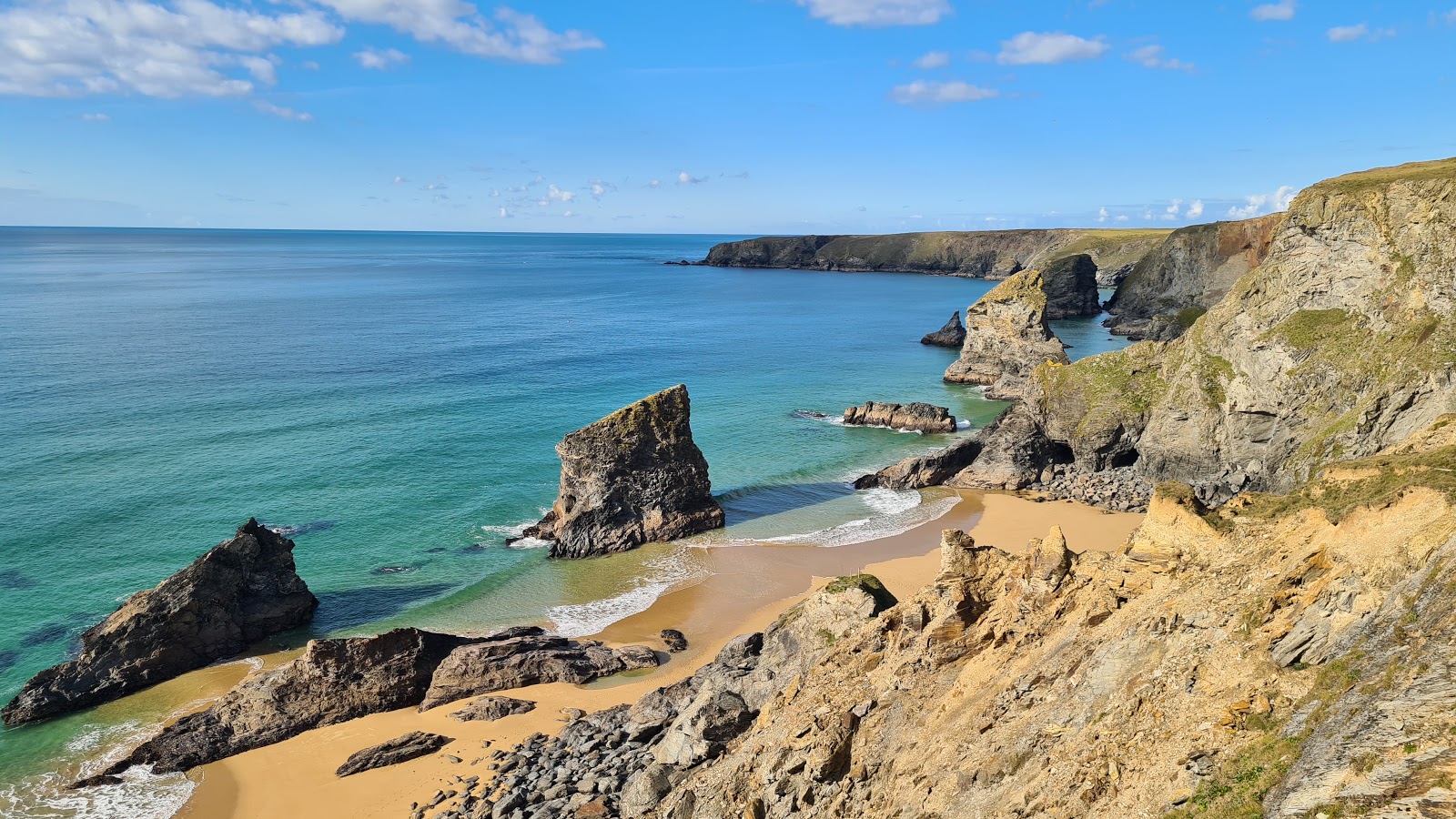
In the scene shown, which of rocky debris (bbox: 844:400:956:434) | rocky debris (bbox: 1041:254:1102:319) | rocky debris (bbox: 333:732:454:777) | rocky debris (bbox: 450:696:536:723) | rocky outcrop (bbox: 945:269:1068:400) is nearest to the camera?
rocky debris (bbox: 333:732:454:777)

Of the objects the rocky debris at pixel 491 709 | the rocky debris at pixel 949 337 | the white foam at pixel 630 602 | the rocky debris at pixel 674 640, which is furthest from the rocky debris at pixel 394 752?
the rocky debris at pixel 949 337

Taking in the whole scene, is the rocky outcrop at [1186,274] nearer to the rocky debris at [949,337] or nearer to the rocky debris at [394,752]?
the rocky debris at [949,337]

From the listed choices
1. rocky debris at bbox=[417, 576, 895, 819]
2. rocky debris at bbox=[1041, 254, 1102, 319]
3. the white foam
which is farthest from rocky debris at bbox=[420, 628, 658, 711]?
rocky debris at bbox=[1041, 254, 1102, 319]

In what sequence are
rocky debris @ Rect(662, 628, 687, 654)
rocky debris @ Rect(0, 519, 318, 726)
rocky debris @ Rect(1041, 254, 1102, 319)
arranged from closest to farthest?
rocky debris @ Rect(0, 519, 318, 726) → rocky debris @ Rect(662, 628, 687, 654) → rocky debris @ Rect(1041, 254, 1102, 319)

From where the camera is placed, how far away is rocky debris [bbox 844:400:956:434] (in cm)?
6488

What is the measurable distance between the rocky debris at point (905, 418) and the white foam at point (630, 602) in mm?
28593

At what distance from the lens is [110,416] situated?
59.3 m

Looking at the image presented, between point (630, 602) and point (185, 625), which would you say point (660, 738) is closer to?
point (630, 602)

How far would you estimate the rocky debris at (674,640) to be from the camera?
32.5m

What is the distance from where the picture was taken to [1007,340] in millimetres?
81875

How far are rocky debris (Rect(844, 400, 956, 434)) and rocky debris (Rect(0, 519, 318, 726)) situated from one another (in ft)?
139

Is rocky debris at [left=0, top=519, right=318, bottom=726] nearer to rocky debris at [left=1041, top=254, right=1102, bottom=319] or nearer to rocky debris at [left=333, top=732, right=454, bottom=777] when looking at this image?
rocky debris at [left=333, top=732, right=454, bottom=777]

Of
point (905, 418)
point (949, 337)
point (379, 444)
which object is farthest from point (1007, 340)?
point (379, 444)

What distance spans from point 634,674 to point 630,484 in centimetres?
1425
